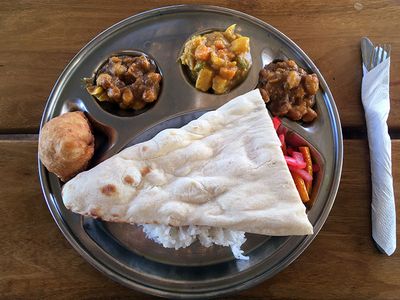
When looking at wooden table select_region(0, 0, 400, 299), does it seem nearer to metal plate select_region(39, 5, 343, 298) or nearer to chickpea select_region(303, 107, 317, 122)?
metal plate select_region(39, 5, 343, 298)

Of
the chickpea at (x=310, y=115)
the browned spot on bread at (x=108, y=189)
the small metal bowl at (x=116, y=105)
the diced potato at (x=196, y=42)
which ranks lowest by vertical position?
the browned spot on bread at (x=108, y=189)

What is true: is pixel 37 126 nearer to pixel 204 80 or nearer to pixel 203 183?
pixel 204 80

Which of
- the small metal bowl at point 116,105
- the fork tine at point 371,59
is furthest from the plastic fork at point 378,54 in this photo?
the small metal bowl at point 116,105

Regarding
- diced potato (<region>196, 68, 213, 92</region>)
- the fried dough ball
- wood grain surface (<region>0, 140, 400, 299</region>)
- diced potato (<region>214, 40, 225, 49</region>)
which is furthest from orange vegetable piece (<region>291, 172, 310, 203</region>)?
the fried dough ball

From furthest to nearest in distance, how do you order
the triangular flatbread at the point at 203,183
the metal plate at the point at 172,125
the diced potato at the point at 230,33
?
the diced potato at the point at 230,33, the metal plate at the point at 172,125, the triangular flatbread at the point at 203,183

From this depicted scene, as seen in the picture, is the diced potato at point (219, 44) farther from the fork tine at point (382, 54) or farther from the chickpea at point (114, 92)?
the fork tine at point (382, 54)

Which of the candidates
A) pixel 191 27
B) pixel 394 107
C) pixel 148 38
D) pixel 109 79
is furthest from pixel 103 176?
pixel 394 107

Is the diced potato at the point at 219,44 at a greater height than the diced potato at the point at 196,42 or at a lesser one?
lesser

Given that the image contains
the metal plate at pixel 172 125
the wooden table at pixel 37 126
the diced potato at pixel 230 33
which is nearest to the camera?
the metal plate at pixel 172 125
